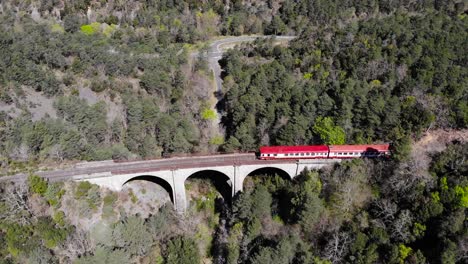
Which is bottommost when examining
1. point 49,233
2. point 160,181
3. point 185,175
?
point 49,233

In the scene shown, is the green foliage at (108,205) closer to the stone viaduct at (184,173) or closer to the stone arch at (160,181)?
the stone viaduct at (184,173)

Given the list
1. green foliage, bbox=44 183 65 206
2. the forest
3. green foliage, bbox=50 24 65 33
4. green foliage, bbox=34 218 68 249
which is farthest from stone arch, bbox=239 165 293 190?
green foliage, bbox=50 24 65 33

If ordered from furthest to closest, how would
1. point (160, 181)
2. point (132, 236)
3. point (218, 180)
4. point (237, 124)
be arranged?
1. point (237, 124)
2. point (218, 180)
3. point (160, 181)
4. point (132, 236)

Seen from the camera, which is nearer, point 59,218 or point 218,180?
point 59,218

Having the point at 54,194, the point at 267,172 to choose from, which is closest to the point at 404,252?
the point at 267,172

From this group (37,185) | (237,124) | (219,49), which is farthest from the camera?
(219,49)

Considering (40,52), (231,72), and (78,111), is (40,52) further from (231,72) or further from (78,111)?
(231,72)

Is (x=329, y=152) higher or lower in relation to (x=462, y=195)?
lower

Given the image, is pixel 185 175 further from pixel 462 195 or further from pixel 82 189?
pixel 462 195
